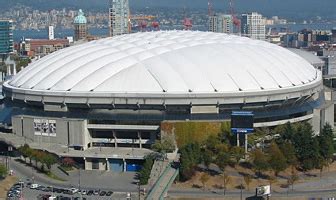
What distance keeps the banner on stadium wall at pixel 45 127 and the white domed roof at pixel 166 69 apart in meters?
2.91

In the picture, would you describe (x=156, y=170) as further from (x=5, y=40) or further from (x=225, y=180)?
(x=5, y=40)

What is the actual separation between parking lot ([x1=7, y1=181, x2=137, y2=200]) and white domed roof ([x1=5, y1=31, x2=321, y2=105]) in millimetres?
10782

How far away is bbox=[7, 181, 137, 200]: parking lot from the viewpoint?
4512 cm

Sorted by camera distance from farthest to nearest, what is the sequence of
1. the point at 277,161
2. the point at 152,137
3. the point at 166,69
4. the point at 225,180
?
the point at 166,69 < the point at 152,137 < the point at 277,161 < the point at 225,180

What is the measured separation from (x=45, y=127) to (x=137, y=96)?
9560 millimetres

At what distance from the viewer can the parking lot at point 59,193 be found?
148 ft

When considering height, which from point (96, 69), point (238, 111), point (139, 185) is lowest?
point (139, 185)

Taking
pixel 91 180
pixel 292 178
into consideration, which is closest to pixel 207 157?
pixel 292 178

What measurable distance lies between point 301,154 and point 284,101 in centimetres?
864

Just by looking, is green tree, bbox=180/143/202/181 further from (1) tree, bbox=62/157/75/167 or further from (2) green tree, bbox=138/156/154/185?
(1) tree, bbox=62/157/75/167

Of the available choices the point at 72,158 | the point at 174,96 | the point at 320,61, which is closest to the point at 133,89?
the point at 174,96

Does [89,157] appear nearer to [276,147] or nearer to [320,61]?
[276,147]

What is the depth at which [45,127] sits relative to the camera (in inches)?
2248

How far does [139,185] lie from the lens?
48.3 m
